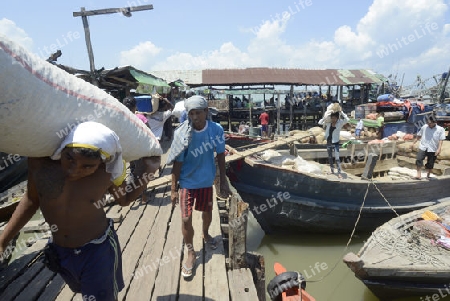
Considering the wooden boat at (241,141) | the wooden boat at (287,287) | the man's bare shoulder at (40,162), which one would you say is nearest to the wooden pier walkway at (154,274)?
the wooden boat at (287,287)

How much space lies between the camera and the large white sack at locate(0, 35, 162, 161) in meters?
1.05

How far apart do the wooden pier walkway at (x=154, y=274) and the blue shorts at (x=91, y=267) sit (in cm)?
57

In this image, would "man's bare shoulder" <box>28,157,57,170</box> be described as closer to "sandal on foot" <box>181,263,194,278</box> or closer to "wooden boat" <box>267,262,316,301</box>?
"sandal on foot" <box>181,263,194,278</box>

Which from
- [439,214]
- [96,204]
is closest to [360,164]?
[439,214]

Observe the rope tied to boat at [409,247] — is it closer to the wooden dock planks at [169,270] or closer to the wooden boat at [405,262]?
the wooden boat at [405,262]

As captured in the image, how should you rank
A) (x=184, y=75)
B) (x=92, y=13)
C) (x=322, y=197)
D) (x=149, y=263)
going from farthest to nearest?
(x=184, y=75) → (x=92, y=13) → (x=322, y=197) → (x=149, y=263)

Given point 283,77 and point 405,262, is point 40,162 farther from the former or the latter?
point 283,77

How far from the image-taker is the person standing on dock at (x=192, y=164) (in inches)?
104

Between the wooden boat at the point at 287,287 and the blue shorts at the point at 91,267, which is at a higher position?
the blue shorts at the point at 91,267

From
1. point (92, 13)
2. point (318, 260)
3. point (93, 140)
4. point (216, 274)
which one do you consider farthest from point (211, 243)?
point (92, 13)

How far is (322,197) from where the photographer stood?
6012 millimetres

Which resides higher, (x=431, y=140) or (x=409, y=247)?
(x=431, y=140)

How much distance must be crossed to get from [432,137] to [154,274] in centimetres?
680
